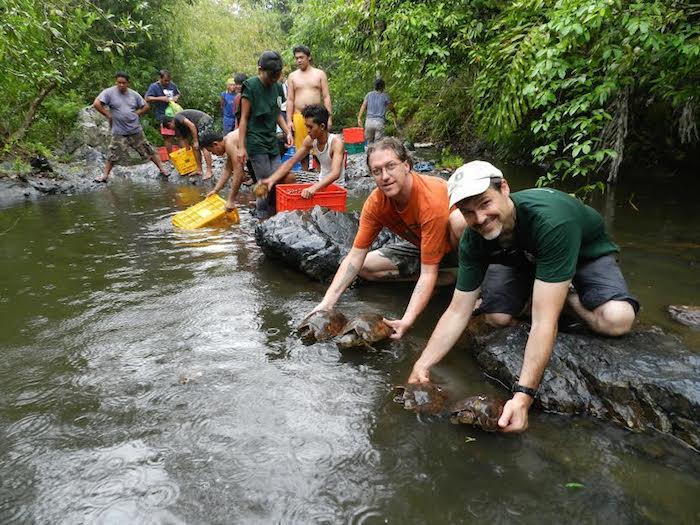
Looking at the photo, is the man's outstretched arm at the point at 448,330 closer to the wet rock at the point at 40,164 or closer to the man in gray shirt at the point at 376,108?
the man in gray shirt at the point at 376,108

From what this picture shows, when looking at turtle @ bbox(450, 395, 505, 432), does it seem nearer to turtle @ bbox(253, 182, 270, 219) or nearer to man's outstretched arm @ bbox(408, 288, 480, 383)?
man's outstretched arm @ bbox(408, 288, 480, 383)

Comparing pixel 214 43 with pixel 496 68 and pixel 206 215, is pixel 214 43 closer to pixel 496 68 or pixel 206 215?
pixel 206 215

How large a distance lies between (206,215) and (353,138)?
5523mm

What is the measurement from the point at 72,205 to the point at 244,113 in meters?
4.19

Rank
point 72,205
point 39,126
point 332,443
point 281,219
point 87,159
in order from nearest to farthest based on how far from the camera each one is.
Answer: point 332,443, point 281,219, point 72,205, point 39,126, point 87,159

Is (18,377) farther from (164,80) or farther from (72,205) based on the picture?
(164,80)

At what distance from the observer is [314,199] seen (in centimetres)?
526

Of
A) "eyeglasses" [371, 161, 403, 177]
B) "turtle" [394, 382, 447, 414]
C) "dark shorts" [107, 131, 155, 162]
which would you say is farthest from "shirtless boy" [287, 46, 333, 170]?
"turtle" [394, 382, 447, 414]

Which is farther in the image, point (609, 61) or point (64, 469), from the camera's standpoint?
point (609, 61)

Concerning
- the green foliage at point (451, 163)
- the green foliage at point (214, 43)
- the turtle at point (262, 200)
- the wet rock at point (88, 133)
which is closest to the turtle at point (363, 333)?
the turtle at point (262, 200)

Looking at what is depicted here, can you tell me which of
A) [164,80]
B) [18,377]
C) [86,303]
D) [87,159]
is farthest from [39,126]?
[18,377]

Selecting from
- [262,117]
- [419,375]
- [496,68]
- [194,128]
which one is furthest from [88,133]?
[419,375]

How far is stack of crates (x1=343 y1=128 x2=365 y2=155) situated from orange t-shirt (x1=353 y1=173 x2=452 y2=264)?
7676 millimetres

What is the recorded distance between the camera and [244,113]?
5.57 meters
